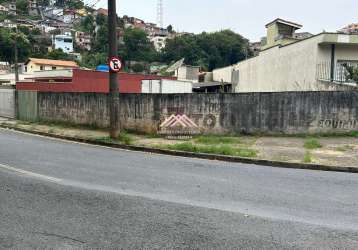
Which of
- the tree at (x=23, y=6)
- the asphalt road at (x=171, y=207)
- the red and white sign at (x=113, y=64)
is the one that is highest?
the tree at (x=23, y=6)

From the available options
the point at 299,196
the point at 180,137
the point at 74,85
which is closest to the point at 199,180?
the point at 299,196

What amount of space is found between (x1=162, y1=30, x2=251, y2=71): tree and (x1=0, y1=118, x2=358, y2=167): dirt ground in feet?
219

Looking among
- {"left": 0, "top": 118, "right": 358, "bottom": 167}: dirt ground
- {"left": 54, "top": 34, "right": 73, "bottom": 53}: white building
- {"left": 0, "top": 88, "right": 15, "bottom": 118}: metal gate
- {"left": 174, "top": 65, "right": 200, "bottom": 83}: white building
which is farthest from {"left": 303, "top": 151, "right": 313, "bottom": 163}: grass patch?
{"left": 54, "top": 34, "right": 73, "bottom": 53}: white building

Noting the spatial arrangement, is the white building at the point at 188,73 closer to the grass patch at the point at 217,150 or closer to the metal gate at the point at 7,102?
the metal gate at the point at 7,102

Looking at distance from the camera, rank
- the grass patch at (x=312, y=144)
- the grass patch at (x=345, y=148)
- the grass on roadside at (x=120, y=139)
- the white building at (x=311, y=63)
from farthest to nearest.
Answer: the white building at (x=311, y=63) → the grass on roadside at (x=120, y=139) → the grass patch at (x=312, y=144) → the grass patch at (x=345, y=148)

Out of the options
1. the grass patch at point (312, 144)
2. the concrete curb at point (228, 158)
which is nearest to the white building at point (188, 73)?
the concrete curb at point (228, 158)

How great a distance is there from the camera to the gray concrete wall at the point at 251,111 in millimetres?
15781

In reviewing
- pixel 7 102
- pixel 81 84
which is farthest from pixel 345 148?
pixel 7 102

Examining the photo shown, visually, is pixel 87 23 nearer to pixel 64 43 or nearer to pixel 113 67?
pixel 64 43

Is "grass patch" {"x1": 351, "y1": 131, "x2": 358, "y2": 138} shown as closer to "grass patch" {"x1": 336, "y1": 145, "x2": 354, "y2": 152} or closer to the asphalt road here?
"grass patch" {"x1": 336, "y1": 145, "x2": 354, "y2": 152}

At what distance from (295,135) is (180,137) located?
463 centimetres

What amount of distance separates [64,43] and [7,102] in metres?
113

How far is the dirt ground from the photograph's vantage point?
455 inches

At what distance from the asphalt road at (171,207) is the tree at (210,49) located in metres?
73.6
